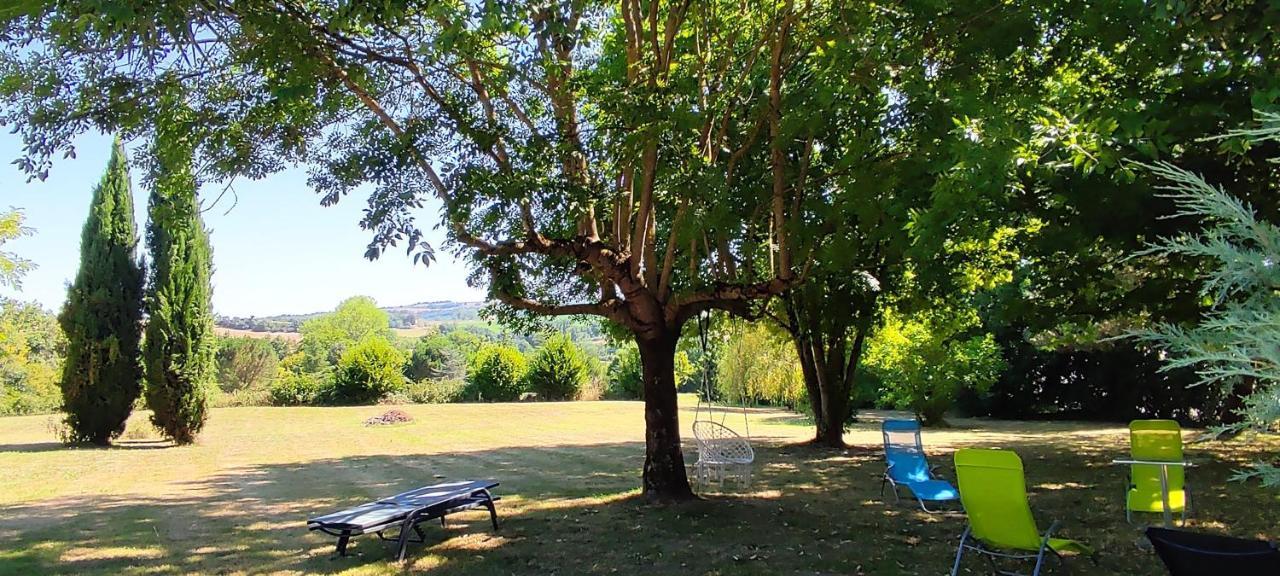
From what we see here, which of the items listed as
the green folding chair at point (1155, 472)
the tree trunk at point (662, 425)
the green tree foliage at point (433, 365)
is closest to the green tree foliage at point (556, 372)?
the green tree foliage at point (433, 365)

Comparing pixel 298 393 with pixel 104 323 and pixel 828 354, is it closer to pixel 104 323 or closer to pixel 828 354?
pixel 104 323

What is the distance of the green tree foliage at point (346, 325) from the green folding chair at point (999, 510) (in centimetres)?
8803

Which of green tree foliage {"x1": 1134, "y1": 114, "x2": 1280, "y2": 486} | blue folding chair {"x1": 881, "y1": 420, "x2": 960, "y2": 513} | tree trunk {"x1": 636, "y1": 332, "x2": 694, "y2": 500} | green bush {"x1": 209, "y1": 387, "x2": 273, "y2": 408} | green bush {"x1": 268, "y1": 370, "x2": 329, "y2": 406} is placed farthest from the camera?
green bush {"x1": 268, "y1": 370, "x2": 329, "y2": 406}

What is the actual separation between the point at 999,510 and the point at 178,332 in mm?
16974

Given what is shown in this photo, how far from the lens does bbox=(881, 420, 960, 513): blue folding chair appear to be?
801 cm

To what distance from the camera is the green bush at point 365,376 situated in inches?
1265

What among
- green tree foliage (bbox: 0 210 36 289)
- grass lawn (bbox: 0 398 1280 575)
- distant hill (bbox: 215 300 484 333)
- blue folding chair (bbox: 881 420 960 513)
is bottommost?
grass lawn (bbox: 0 398 1280 575)

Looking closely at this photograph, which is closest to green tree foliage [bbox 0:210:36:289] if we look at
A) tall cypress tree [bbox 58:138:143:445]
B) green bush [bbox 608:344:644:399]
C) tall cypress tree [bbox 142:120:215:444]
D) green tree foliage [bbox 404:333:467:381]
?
tall cypress tree [bbox 58:138:143:445]

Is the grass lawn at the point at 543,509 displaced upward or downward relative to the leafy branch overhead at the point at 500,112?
downward

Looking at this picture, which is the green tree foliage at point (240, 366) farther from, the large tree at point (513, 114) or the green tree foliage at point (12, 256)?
the large tree at point (513, 114)

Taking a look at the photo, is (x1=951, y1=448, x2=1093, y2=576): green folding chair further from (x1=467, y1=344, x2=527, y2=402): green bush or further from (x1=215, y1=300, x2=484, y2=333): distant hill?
(x1=215, y1=300, x2=484, y2=333): distant hill

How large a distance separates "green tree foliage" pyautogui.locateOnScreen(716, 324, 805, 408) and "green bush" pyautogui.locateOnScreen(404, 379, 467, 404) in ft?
49.2

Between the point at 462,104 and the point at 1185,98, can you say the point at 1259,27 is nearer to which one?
the point at 1185,98

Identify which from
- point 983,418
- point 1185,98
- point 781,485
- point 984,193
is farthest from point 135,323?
point 983,418
